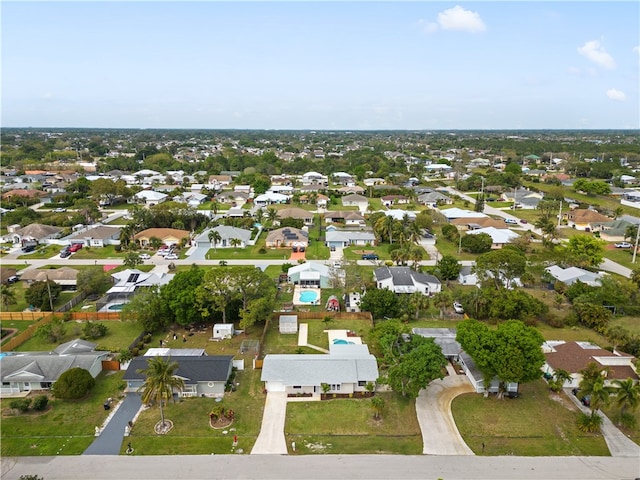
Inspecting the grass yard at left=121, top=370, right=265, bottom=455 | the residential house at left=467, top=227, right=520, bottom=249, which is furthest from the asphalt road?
the residential house at left=467, top=227, right=520, bottom=249

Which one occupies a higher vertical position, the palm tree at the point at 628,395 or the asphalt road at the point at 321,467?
the palm tree at the point at 628,395

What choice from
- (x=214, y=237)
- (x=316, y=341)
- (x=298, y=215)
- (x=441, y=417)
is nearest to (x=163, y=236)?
(x=214, y=237)

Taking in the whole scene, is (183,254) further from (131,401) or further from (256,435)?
(256,435)

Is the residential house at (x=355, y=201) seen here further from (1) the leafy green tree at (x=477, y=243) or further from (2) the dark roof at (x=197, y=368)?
(2) the dark roof at (x=197, y=368)

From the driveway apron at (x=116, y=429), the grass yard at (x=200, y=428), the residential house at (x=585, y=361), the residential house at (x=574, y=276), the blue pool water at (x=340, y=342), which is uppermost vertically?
the residential house at (x=574, y=276)

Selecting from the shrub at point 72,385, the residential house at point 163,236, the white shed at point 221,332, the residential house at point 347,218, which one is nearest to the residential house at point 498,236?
the residential house at point 347,218

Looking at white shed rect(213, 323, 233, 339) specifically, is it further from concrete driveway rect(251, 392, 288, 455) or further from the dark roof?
concrete driveway rect(251, 392, 288, 455)

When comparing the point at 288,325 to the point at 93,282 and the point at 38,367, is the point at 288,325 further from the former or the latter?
the point at 93,282
